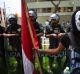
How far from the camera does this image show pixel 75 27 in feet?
16.0

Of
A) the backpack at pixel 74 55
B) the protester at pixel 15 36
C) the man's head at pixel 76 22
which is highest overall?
the man's head at pixel 76 22

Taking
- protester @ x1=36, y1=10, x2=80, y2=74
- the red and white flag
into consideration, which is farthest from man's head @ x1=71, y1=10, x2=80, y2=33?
the red and white flag

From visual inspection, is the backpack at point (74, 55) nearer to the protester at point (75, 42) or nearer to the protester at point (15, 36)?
the protester at point (75, 42)

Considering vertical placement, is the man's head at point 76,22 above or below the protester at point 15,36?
above

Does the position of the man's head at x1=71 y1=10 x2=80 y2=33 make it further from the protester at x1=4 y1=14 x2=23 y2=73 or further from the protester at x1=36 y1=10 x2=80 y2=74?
the protester at x1=4 y1=14 x2=23 y2=73

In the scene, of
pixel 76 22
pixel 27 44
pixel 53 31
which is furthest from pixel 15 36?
pixel 76 22

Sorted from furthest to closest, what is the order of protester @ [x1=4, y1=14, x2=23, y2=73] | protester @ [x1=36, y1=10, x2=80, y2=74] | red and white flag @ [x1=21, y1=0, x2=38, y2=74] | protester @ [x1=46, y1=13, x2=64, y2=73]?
1. protester @ [x1=46, y1=13, x2=64, y2=73]
2. protester @ [x1=4, y1=14, x2=23, y2=73]
3. red and white flag @ [x1=21, y1=0, x2=38, y2=74]
4. protester @ [x1=36, y1=10, x2=80, y2=74]

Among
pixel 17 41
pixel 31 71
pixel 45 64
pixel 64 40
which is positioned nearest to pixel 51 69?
pixel 45 64

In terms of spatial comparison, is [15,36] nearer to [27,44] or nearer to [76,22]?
[27,44]

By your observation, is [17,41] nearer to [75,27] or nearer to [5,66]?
[5,66]

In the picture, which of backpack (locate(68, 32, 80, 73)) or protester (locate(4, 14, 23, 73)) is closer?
backpack (locate(68, 32, 80, 73))

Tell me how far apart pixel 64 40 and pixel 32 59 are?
1.48 metres

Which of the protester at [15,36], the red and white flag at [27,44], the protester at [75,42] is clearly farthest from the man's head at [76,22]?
the protester at [15,36]

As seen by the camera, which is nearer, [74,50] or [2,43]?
[74,50]
